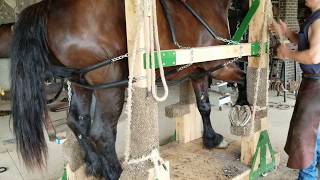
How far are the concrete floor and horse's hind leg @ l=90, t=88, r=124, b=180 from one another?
0.47 metres

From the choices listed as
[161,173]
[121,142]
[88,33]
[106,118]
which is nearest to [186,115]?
[121,142]

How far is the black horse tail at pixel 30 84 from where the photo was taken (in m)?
2.05

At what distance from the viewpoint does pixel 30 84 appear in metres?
2.05

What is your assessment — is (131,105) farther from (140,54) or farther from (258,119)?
(258,119)

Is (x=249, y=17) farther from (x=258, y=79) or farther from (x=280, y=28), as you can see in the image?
(x=258, y=79)

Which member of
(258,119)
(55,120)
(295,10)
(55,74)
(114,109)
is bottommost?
(55,120)

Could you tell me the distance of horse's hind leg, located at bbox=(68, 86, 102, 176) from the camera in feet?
8.74

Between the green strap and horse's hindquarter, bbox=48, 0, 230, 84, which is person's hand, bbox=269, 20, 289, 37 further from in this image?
horse's hindquarter, bbox=48, 0, 230, 84

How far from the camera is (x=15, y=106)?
81.0 inches

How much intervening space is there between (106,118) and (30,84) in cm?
59

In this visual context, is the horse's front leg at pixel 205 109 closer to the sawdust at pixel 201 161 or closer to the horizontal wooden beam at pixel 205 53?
the sawdust at pixel 201 161

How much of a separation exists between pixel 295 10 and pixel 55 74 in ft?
25.1

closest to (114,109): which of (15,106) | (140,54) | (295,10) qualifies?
(15,106)

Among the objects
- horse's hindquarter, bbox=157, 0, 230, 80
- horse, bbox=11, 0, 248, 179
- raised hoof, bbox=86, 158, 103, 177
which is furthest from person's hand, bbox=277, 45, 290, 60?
raised hoof, bbox=86, 158, 103, 177
